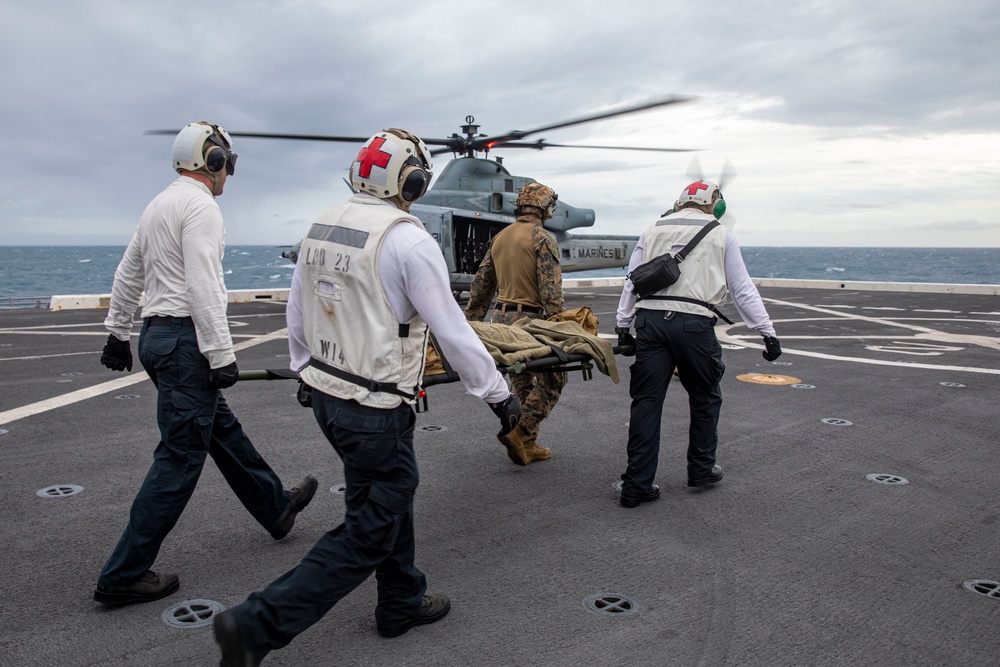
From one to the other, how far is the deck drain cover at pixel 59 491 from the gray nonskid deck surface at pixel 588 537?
71 millimetres

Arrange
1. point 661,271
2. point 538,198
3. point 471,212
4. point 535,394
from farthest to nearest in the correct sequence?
point 471,212, point 538,198, point 535,394, point 661,271

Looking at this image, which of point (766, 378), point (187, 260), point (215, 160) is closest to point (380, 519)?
point (187, 260)

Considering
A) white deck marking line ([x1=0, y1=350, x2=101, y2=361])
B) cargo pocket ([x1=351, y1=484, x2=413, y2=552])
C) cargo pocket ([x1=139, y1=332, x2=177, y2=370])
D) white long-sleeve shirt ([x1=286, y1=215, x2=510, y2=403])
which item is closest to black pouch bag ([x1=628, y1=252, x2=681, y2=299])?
white long-sleeve shirt ([x1=286, y1=215, x2=510, y2=403])

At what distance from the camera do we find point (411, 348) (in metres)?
2.84

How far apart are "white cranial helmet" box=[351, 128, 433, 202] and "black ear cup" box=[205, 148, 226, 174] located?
0.94 metres

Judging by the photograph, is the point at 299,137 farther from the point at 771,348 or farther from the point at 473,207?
the point at 771,348

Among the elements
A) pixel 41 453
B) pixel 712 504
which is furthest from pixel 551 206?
pixel 41 453

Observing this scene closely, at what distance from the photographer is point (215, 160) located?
11.5 feet

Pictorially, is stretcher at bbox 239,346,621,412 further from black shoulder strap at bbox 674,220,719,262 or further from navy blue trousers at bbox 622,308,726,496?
black shoulder strap at bbox 674,220,719,262

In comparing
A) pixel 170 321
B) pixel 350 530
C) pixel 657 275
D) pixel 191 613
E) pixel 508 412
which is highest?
pixel 657 275

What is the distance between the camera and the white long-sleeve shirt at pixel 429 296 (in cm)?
270

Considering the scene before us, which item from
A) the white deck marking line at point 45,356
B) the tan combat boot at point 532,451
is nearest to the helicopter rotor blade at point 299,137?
the white deck marking line at point 45,356

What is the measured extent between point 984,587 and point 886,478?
1.61 metres

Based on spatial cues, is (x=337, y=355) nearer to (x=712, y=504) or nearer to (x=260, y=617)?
(x=260, y=617)
